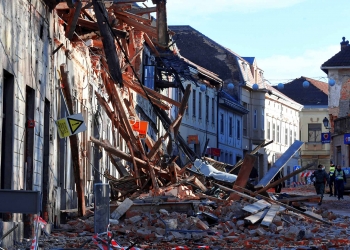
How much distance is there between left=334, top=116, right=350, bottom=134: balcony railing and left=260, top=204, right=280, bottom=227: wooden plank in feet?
146

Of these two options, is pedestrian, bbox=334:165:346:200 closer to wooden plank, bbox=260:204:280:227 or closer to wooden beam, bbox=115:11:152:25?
wooden beam, bbox=115:11:152:25

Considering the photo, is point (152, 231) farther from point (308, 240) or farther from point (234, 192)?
point (234, 192)

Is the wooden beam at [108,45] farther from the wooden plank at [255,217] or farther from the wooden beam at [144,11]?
the wooden beam at [144,11]

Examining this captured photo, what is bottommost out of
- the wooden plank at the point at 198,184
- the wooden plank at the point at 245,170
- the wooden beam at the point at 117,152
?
the wooden plank at the point at 198,184

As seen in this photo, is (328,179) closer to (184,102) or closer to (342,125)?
(184,102)

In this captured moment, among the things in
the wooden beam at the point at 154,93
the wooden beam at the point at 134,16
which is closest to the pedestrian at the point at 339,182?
the wooden beam at the point at 154,93

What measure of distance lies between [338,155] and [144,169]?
149 feet

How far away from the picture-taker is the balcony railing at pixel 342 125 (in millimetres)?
65812

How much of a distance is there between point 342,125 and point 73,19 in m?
48.5

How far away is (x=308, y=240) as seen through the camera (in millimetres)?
17406

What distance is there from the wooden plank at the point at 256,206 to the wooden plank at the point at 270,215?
0.60ft

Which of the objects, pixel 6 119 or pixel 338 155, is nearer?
A: pixel 6 119

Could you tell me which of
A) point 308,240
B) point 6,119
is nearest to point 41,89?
point 6,119

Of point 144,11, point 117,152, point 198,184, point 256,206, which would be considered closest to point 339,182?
point 198,184
